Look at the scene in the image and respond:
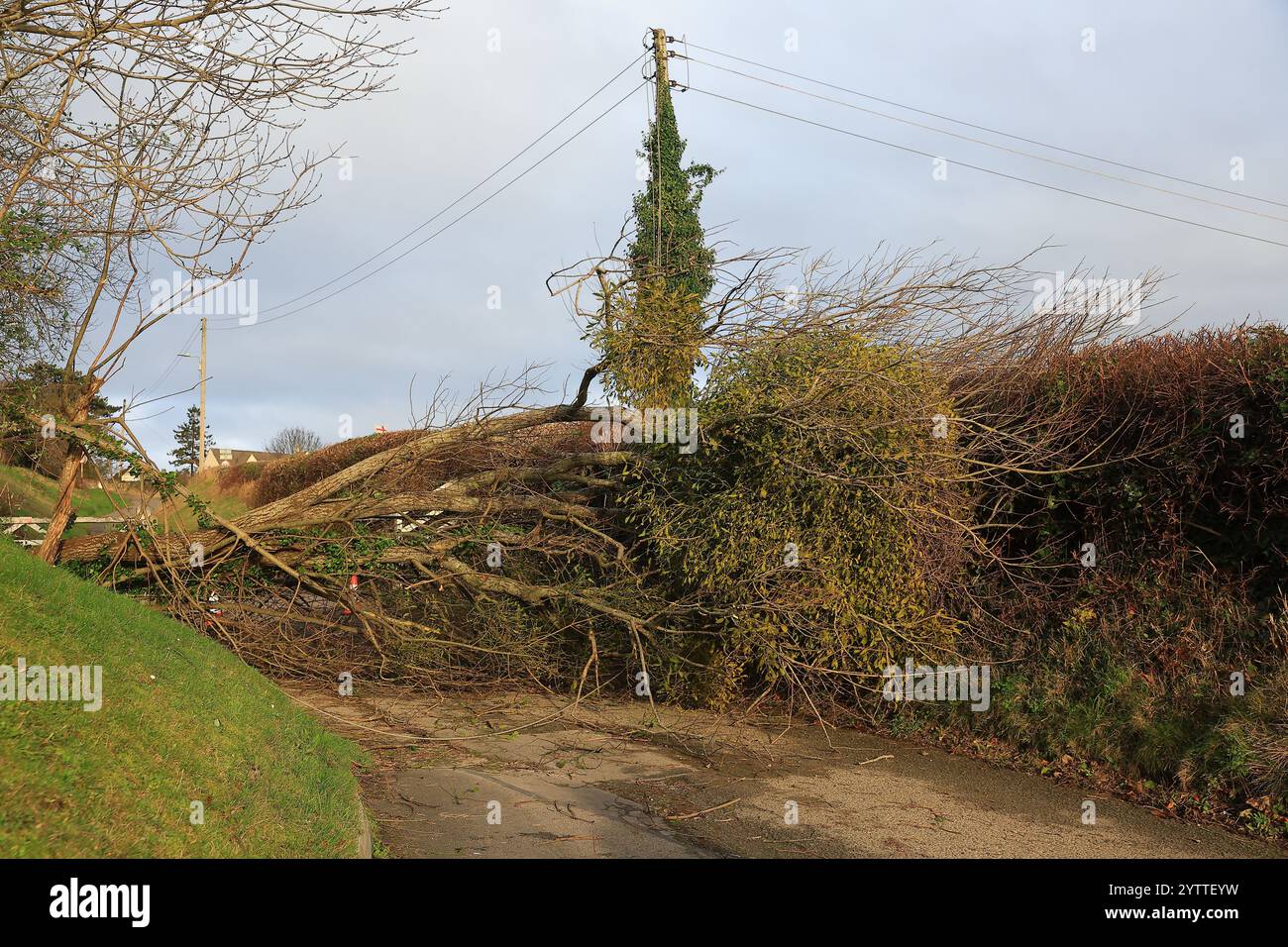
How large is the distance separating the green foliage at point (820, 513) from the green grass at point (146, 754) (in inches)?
173

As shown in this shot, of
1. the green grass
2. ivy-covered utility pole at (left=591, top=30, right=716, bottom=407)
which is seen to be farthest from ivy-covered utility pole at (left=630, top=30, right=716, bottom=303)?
the green grass

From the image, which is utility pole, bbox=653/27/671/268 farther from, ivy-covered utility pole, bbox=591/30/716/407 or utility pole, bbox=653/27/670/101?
ivy-covered utility pole, bbox=591/30/716/407

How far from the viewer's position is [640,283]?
35.8ft

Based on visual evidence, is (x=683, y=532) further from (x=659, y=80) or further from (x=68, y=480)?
(x=659, y=80)

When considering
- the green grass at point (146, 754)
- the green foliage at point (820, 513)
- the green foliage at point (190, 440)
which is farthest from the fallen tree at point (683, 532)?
the green foliage at point (190, 440)

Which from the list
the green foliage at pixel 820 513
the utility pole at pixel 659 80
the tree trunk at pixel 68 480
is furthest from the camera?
the utility pole at pixel 659 80

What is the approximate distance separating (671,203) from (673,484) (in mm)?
11039

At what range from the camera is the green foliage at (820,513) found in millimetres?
9797

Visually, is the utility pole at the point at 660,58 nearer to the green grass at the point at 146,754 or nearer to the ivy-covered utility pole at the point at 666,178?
the ivy-covered utility pole at the point at 666,178

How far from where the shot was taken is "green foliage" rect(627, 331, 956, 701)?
9797 millimetres

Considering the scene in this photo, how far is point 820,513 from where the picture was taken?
9.95 m

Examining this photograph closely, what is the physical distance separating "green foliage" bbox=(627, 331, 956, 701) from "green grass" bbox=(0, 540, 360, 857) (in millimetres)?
4392
